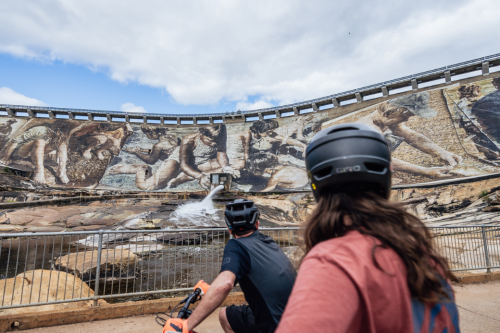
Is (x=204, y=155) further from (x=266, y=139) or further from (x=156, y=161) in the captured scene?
(x=266, y=139)

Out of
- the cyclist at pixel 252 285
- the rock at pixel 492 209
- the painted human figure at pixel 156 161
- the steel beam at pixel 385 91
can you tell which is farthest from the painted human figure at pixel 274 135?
the cyclist at pixel 252 285

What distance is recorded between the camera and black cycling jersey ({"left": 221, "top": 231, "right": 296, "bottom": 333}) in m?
1.75

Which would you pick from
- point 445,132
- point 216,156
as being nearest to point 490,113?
point 445,132

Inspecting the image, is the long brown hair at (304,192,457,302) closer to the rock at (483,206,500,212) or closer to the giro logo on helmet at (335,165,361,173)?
the giro logo on helmet at (335,165,361,173)

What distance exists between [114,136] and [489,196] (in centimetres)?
3975

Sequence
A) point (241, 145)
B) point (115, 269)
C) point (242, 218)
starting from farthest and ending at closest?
point (241, 145) < point (115, 269) < point (242, 218)

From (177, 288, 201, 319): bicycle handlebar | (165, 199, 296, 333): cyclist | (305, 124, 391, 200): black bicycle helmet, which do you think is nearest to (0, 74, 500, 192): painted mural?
(165, 199, 296, 333): cyclist

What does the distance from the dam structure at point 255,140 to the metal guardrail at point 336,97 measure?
111 millimetres

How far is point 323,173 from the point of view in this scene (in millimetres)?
1061

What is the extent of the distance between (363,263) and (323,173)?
457 mm

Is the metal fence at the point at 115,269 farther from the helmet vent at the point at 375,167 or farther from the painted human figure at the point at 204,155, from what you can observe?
the painted human figure at the point at 204,155

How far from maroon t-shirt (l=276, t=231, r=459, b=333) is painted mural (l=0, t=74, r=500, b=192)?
80.9 ft

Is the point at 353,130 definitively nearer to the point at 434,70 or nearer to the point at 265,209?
the point at 265,209

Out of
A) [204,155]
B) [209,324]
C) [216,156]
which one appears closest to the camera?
[209,324]
